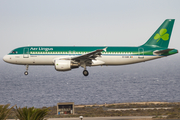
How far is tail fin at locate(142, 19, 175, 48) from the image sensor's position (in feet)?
174

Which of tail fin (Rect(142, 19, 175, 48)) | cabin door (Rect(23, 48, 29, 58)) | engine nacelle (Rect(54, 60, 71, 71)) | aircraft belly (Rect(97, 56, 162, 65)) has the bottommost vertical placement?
engine nacelle (Rect(54, 60, 71, 71))

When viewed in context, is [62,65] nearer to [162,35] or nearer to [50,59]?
[50,59]

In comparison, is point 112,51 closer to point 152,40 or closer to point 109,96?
point 152,40

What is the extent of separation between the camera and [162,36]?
53531mm

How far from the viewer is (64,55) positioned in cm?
4825

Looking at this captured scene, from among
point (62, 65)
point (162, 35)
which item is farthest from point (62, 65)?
point (162, 35)

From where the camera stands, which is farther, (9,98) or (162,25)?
(9,98)

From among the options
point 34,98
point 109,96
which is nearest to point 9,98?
point 34,98

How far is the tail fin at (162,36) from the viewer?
2082 inches

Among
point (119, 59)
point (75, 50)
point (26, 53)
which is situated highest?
point (75, 50)

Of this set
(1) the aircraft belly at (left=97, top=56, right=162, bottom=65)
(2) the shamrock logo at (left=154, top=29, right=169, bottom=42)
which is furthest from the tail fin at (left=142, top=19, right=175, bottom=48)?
(1) the aircraft belly at (left=97, top=56, right=162, bottom=65)

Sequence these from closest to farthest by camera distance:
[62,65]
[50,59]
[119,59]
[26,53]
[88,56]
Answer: [62,65]
[88,56]
[50,59]
[119,59]
[26,53]

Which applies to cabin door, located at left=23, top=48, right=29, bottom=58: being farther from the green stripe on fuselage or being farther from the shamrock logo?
the shamrock logo

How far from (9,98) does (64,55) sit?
124 m
